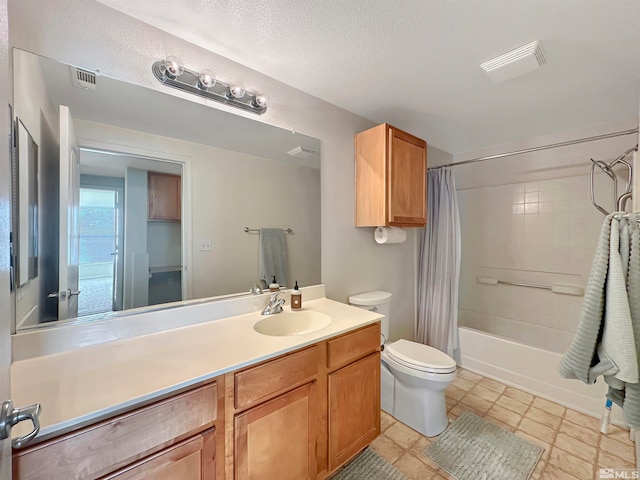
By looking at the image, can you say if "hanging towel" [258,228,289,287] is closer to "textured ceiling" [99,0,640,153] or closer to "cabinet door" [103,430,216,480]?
"cabinet door" [103,430,216,480]

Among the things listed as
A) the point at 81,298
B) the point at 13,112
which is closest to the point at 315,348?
the point at 81,298

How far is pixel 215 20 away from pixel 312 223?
117 centimetres

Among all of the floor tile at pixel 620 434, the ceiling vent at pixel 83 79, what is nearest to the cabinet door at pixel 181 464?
the ceiling vent at pixel 83 79

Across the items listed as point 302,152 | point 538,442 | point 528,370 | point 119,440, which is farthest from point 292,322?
point 528,370

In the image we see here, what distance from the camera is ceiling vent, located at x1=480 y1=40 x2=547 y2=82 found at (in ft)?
4.32

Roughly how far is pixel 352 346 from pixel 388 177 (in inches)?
45.9

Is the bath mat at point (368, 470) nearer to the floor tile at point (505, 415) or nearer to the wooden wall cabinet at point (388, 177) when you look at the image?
the floor tile at point (505, 415)

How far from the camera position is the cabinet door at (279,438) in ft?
3.25

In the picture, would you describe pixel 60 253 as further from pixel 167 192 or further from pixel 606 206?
pixel 606 206

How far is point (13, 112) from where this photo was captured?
91 centimetres

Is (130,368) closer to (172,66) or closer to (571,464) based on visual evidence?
(172,66)

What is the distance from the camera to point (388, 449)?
1.63 m

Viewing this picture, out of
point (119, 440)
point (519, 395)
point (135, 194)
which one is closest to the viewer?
point (119, 440)

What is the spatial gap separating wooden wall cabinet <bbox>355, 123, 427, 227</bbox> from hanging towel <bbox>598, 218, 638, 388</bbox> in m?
1.09
